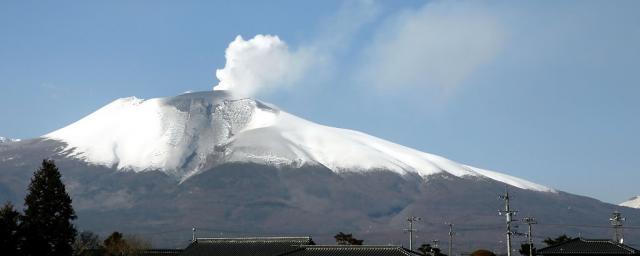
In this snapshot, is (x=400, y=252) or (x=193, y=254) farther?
(x=193, y=254)

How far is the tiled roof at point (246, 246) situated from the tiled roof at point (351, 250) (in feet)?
29.4

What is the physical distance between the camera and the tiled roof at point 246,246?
104688 mm

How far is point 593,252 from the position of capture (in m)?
94.3

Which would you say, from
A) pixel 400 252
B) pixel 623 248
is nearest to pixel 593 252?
pixel 623 248

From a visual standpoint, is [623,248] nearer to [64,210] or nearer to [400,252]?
[400,252]

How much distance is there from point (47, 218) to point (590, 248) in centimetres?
5385

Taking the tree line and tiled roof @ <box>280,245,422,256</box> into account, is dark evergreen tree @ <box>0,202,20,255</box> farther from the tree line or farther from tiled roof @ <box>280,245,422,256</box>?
tiled roof @ <box>280,245,422,256</box>

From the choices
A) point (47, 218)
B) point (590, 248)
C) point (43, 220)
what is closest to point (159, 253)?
point (47, 218)

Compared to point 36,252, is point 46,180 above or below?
above

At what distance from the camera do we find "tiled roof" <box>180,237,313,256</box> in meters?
105

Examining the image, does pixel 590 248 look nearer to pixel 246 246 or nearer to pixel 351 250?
pixel 351 250

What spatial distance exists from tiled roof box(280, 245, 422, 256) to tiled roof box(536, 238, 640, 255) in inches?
561

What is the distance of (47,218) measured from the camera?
269 feet

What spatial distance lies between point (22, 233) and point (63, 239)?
3.79 meters
